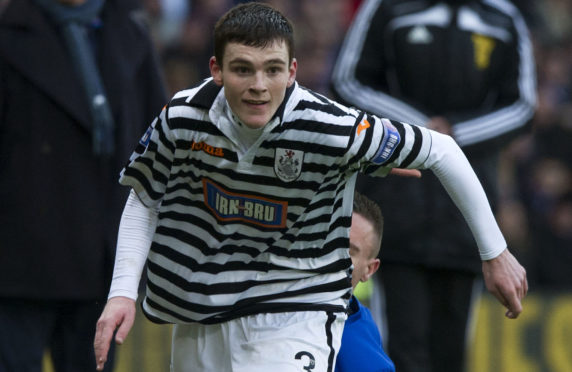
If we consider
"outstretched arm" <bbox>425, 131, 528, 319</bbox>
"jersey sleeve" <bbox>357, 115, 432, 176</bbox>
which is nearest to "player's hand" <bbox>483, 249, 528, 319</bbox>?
"outstretched arm" <bbox>425, 131, 528, 319</bbox>

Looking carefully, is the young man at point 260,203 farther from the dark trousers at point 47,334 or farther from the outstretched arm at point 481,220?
the dark trousers at point 47,334

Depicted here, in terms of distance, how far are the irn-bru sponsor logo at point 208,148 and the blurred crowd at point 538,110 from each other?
5076 millimetres

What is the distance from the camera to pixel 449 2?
5.90m

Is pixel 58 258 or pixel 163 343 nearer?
pixel 58 258

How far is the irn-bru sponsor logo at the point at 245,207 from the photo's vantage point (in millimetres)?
4016

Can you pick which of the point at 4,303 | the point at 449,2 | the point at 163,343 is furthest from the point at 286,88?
the point at 163,343

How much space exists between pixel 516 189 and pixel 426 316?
4394mm

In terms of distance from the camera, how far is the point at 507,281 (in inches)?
157

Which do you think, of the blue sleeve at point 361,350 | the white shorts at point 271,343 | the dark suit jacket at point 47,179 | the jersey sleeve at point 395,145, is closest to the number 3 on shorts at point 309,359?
the white shorts at point 271,343

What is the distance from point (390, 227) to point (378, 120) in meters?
1.82

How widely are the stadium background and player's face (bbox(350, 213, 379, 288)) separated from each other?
100 inches

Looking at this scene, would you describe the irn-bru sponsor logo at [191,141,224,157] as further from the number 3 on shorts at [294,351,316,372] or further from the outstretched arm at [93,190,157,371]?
the number 3 on shorts at [294,351,316,372]

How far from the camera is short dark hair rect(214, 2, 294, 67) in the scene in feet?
12.5

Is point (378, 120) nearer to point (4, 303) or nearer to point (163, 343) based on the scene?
point (4, 303)
